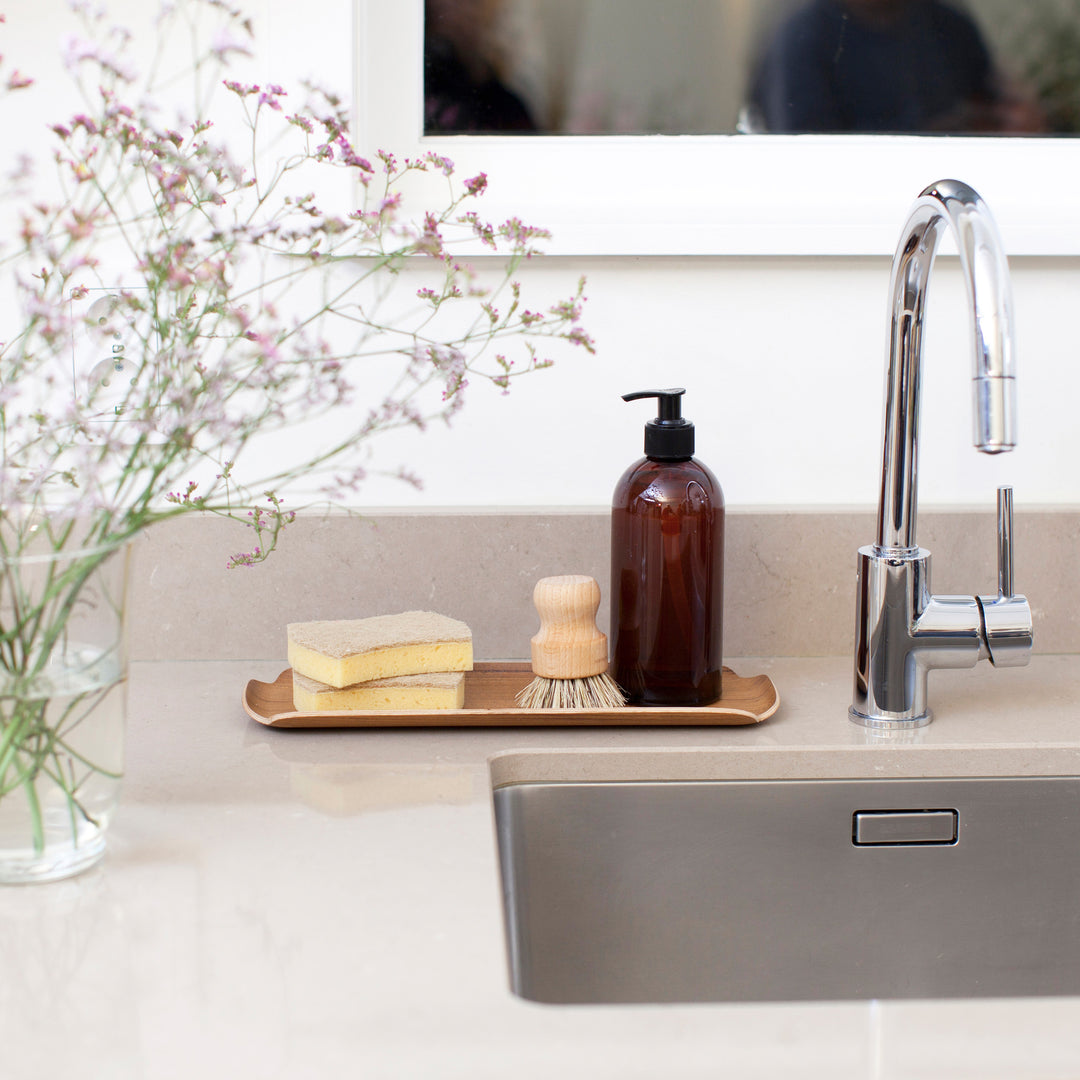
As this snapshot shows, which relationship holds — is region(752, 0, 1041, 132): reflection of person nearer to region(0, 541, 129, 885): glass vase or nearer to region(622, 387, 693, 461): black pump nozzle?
region(622, 387, 693, 461): black pump nozzle

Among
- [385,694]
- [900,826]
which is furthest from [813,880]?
[385,694]

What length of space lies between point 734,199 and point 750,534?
0.98 ft

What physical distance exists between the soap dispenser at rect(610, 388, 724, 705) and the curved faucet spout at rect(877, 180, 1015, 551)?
13 centimetres

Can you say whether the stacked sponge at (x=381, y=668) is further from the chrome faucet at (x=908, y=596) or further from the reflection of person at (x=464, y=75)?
the reflection of person at (x=464, y=75)

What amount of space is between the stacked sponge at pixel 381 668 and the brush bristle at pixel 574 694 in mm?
55

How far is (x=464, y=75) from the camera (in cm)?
103

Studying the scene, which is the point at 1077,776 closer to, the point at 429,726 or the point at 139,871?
the point at 429,726

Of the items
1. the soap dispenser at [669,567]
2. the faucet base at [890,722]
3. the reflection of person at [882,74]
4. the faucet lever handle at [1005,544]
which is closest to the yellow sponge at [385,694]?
the soap dispenser at [669,567]

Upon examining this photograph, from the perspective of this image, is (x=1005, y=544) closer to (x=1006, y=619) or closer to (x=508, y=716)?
(x=1006, y=619)

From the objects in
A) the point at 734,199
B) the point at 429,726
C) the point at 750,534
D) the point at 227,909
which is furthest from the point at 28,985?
the point at 734,199

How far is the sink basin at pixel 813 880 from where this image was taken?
829 millimetres

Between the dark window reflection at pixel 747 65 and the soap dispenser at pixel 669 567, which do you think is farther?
the dark window reflection at pixel 747 65

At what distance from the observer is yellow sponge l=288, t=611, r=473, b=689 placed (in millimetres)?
850

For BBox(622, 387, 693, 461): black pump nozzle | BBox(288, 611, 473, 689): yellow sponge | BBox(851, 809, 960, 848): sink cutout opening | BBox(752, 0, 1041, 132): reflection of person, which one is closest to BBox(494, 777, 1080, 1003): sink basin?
BBox(851, 809, 960, 848): sink cutout opening
